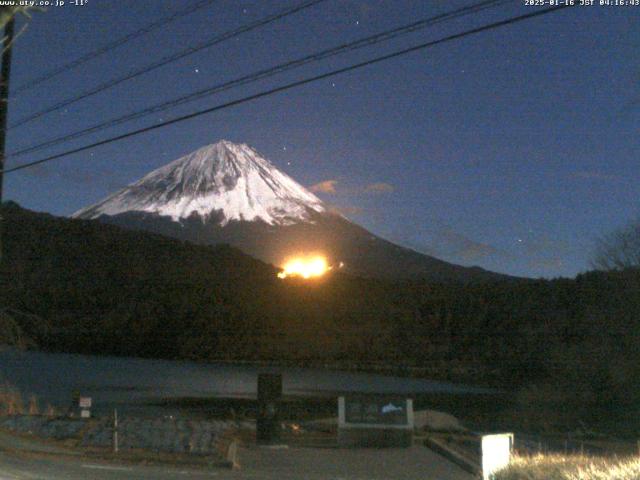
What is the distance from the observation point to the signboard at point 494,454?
11.6m

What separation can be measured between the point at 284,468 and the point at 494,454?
5056 millimetres

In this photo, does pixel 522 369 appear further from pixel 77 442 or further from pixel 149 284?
pixel 77 442

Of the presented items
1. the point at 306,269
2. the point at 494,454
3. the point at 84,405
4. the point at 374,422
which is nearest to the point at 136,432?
the point at 84,405

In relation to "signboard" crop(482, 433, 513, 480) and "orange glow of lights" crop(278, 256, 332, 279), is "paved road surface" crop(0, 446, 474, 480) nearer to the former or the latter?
"signboard" crop(482, 433, 513, 480)

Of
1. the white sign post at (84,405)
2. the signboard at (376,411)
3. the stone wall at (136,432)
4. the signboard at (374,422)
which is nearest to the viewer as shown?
the stone wall at (136,432)

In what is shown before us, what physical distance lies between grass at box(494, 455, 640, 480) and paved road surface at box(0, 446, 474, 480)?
153 inches

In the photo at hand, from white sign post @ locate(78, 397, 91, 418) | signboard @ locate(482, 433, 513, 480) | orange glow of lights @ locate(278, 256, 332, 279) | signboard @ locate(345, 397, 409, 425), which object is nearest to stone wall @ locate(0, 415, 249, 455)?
white sign post @ locate(78, 397, 91, 418)

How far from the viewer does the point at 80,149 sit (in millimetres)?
15625

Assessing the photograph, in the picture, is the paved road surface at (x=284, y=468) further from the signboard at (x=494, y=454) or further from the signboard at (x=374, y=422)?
the signboard at (x=494, y=454)

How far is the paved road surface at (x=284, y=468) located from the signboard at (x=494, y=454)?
123 inches

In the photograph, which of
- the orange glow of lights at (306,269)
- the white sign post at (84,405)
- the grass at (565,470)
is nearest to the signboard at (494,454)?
the grass at (565,470)

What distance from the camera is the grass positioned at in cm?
946

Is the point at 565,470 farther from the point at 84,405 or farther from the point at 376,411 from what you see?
the point at 84,405

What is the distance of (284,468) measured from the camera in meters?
15.9
